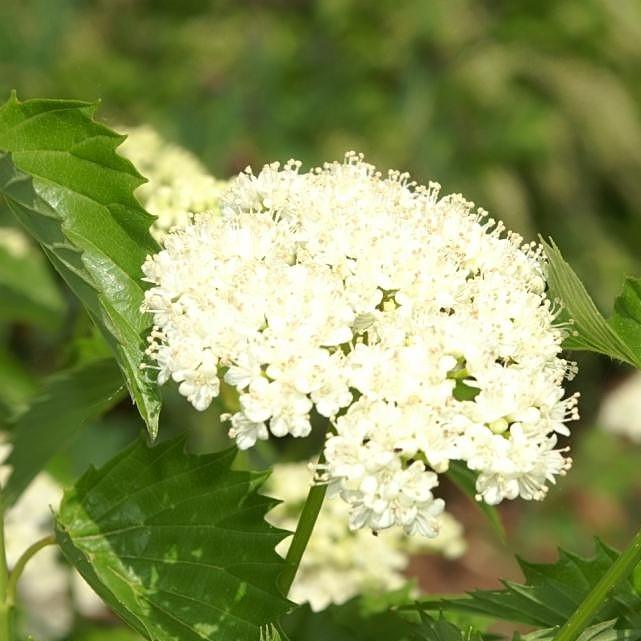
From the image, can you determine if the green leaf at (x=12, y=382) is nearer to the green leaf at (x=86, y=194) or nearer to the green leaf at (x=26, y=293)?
the green leaf at (x=26, y=293)

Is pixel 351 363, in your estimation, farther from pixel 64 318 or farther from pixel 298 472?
pixel 64 318

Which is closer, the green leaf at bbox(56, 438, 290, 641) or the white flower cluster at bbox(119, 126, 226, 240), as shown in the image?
the green leaf at bbox(56, 438, 290, 641)

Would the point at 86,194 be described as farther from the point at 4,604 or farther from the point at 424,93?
the point at 424,93

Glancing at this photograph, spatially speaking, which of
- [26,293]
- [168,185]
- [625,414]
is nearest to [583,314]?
[168,185]

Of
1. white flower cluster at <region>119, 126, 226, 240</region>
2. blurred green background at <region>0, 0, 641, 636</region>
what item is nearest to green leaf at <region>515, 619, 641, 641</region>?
white flower cluster at <region>119, 126, 226, 240</region>

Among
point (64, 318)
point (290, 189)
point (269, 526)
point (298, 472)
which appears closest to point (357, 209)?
point (290, 189)

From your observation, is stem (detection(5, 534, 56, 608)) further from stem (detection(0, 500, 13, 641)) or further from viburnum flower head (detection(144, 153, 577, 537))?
viburnum flower head (detection(144, 153, 577, 537))
